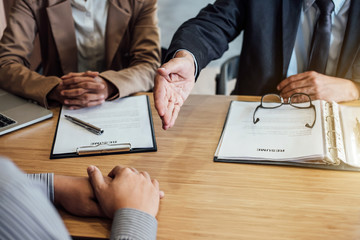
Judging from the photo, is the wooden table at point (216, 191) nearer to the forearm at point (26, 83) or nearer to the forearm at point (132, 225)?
the forearm at point (132, 225)

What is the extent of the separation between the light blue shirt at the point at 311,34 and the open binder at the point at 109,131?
714mm

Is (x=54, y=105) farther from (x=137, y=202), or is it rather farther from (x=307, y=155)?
(x=307, y=155)

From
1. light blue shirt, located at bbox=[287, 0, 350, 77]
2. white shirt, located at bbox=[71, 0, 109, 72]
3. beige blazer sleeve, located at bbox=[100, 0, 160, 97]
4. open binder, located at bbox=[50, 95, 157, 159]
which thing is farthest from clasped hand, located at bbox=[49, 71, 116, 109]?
light blue shirt, located at bbox=[287, 0, 350, 77]

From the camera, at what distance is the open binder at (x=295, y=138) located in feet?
3.14

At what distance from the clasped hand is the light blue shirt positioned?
2.61ft

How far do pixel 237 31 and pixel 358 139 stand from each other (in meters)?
0.84

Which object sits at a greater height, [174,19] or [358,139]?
[358,139]

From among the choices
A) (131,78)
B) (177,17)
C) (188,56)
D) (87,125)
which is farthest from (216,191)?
(177,17)

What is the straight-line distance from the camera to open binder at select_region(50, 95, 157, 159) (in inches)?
40.9

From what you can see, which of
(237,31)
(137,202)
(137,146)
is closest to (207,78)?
(237,31)

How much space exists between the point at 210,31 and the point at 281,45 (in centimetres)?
31

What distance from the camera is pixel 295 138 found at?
103 centimetres

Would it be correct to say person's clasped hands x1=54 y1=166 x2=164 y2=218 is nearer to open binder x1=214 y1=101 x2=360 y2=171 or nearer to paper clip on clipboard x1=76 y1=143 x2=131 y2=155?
paper clip on clipboard x1=76 y1=143 x2=131 y2=155

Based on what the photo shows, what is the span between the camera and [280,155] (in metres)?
0.98
